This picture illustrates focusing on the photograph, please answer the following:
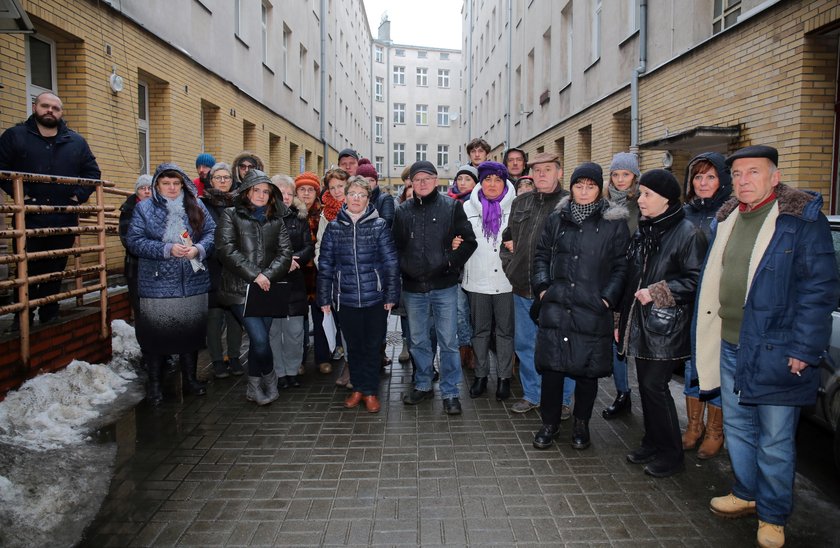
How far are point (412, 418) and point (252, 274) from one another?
5.85 ft

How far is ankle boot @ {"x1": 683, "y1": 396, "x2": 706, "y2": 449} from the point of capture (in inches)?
169

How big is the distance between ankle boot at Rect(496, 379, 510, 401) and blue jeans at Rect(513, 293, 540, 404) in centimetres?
27

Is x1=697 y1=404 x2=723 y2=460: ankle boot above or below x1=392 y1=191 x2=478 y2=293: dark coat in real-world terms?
below

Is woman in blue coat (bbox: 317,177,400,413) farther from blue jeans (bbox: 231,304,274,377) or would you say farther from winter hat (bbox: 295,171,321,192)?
winter hat (bbox: 295,171,321,192)

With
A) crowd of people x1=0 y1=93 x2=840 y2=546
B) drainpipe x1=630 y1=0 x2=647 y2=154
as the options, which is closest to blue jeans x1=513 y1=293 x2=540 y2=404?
crowd of people x1=0 y1=93 x2=840 y2=546

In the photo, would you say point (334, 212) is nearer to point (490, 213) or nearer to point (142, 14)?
point (490, 213)

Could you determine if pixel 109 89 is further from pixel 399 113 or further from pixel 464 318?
pixel 399 113

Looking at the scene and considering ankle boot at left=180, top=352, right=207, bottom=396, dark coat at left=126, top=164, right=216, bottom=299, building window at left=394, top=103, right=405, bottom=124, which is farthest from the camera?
building window at left=394, top=103, right=405, bottom=124

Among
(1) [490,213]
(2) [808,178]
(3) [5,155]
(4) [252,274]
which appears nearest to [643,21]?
(2) [808,178]

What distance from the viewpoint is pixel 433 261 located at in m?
4.96

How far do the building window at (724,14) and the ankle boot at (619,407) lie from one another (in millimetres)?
5814

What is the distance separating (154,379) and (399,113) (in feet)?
161

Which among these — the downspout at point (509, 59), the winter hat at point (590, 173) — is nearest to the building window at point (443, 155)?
the downspout at point (509, 59)

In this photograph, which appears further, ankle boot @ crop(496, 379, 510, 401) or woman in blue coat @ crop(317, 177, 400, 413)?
ankle boot @ crop(496, 379, 510, 401)
